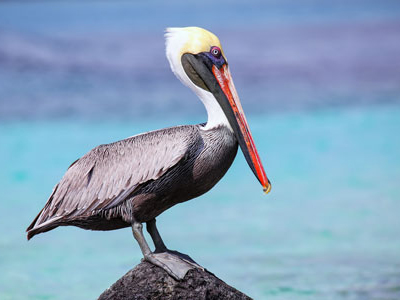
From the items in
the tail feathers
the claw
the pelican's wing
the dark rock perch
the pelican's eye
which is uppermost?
the pelican's eye

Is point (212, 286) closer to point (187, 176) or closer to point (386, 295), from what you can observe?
point (187, 176)

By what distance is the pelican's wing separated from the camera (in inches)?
235

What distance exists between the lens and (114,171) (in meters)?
6.14

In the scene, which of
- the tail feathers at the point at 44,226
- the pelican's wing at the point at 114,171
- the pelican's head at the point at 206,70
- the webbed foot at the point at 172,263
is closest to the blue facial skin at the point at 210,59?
the pelican's head at the point at 206,70

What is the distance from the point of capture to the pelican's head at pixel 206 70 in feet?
20.5

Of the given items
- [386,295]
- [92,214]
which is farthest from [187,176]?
[386,295]

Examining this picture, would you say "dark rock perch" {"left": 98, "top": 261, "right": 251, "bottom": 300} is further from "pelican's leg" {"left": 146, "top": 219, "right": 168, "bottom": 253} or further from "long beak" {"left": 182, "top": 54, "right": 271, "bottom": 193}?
"long beak" {"left": 182, "top": 54, "right": 271, "bottom": 193}

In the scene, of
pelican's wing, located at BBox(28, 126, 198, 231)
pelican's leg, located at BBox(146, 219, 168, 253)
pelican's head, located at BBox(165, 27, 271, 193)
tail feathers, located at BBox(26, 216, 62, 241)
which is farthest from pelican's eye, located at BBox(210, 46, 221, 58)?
tail feathers, located at BBox(26, 216, 62, 241)

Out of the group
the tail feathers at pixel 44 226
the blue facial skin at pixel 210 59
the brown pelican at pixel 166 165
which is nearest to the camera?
the brown pelican at pixel 166 165

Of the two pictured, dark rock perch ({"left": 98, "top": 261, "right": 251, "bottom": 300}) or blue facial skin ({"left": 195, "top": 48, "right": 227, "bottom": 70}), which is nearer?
dark rock perch ({"left": 98, "top": 261, "right": 251, "bottom": 300})

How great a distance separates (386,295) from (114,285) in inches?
184

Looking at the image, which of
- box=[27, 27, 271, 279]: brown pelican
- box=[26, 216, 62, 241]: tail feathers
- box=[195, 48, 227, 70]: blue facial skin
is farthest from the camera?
box=[195, 48, 227, 70]: blue facial skin

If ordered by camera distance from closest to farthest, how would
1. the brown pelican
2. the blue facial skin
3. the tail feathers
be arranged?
the brown pelican → the tail feathers → the blue facial skin

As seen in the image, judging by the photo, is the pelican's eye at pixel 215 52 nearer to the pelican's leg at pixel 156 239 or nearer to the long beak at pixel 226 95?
the long beak at pixel 226 95
